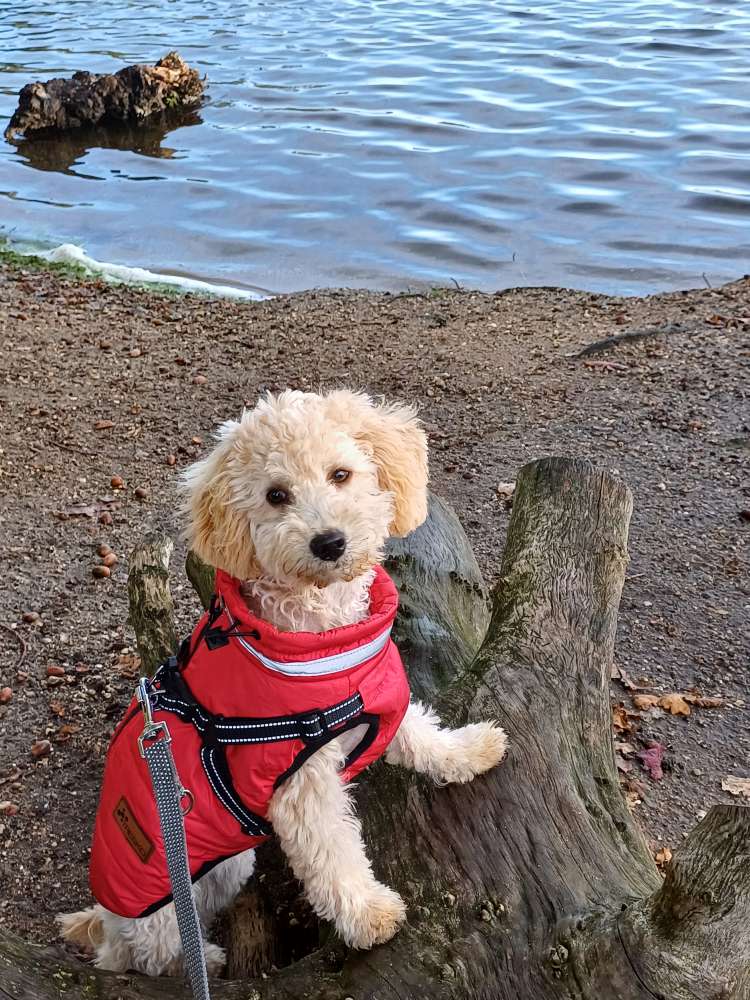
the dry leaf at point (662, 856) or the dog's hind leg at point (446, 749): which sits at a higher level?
the dog's hind leg at point (446, 749)

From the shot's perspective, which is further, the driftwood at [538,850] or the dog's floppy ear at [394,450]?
the dog's floppy ear at [394,450]

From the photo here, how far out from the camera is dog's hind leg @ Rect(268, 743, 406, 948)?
312cm

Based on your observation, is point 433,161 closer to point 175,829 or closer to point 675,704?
point 675,704

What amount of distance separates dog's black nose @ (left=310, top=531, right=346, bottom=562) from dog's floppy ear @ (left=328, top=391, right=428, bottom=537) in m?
0.41

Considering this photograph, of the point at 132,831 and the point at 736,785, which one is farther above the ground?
the point at 132,831

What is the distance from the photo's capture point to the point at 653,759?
4.68 m

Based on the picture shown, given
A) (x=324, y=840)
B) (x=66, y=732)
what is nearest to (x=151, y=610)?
(x=66, y=732)

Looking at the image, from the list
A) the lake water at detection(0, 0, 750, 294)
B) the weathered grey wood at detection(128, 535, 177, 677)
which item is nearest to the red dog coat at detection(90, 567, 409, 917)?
the weathered grey wood at detection(128, 535, 177, 677)

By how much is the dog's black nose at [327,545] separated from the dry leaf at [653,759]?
8.03 ft

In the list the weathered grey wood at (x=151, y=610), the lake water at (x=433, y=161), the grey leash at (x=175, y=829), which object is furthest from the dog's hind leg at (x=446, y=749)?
the lake water at (x=433, y=161)

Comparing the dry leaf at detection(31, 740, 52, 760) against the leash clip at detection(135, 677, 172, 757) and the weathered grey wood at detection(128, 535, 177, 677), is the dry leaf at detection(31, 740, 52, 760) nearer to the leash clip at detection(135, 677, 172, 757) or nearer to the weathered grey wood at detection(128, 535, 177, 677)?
the weathered grey wood at detection(128, 535, 177, 677)

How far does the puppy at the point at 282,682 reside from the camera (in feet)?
Answer: 9.95

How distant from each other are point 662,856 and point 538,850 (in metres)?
1.30

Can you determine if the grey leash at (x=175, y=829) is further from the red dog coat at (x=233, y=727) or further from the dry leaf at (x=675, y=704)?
the dry leaf at (x=675, y=704)
